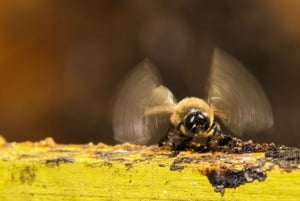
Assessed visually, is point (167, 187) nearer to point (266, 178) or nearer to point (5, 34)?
point (266, 178)

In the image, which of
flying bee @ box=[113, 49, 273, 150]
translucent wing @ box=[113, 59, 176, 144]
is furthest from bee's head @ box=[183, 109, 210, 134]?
translucent wing @ box=[113, 59, 176, 144]

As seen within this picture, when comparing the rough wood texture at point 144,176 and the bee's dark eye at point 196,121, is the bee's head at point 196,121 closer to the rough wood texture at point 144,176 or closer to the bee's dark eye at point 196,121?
the bee's dark eye at point 196,121

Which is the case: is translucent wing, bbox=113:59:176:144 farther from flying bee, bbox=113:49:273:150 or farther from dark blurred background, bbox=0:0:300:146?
dark blurred background, bbox=0:0:300:146

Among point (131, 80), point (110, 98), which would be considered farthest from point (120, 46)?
point (131, 80)

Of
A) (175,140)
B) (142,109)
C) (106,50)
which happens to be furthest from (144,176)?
(106,50)

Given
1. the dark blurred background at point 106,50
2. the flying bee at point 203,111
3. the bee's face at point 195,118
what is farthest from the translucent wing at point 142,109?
the dark blurred background at point 106,50

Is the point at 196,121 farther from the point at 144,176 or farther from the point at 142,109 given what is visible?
the point at 144,176
